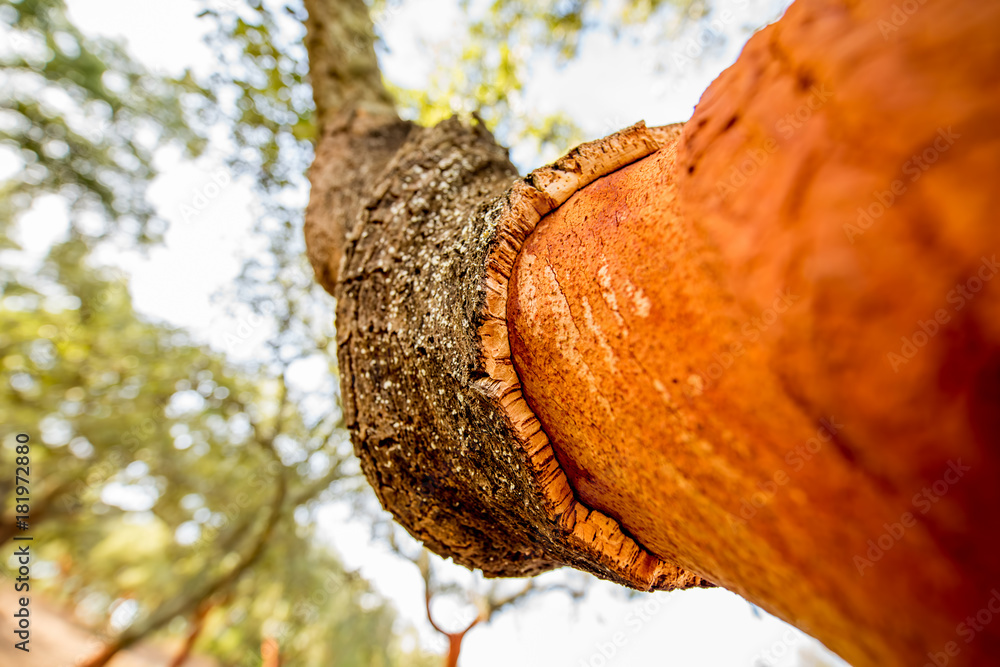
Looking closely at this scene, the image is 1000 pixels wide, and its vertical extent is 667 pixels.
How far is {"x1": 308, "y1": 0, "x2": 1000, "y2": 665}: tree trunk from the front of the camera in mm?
421

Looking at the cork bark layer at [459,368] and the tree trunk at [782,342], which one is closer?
the tree trunk at [782,342]

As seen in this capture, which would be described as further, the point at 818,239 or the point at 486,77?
the point at 486,77

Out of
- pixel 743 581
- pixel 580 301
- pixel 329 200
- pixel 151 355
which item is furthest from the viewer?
pixel 151 355

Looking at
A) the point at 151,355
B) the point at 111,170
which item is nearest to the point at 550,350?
the point at 151,355

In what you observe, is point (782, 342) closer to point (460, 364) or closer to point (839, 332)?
point (839, 332)

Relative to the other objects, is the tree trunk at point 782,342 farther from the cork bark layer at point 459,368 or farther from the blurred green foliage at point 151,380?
the blurred green foliage at point 151,380

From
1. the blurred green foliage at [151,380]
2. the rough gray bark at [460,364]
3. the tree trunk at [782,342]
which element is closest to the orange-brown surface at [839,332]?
the tree trunk at [782,342]

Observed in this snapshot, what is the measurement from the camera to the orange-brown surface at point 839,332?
42cm

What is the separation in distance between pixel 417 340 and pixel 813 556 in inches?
39.7

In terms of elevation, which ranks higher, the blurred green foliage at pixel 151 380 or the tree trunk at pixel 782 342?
the tree trunk at pixel 782 342

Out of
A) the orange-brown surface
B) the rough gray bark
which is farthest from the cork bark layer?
the orange-brown surface

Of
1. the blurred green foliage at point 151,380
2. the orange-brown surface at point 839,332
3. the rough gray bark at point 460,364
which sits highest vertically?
the orange-brown surface at point 839,332

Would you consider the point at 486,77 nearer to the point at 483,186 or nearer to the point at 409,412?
the point at 483,186

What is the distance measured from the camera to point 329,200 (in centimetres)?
216
